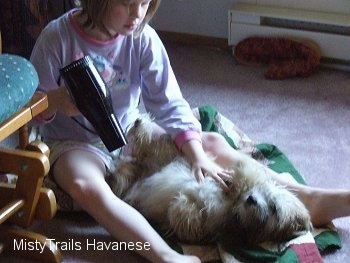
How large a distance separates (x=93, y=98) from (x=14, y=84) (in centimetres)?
20

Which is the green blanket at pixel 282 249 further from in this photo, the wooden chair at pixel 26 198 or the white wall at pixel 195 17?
the white wall at pixel 195 17

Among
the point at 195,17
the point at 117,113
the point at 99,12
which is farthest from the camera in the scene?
the point at 195,17

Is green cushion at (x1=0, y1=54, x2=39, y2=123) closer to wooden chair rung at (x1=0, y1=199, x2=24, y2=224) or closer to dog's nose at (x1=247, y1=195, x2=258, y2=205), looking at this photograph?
wooden chair rung at (x1=0, y1=199, x2=24, y2=224)

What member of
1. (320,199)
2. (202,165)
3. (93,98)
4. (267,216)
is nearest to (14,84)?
(93,98)

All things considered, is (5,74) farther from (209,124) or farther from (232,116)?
(232,116)

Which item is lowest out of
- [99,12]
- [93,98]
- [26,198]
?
[26,198]

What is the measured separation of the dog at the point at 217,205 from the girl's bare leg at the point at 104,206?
6 centimetres

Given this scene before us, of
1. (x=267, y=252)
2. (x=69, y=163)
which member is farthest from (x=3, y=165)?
(x=267, y=252)

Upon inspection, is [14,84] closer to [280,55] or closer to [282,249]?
[282,249]

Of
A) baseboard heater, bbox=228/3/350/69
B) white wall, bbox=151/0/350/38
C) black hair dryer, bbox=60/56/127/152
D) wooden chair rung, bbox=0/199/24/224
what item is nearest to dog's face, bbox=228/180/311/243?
black hair dryer, bbox=60/56/127/152

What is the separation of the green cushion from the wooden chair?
0.18ft

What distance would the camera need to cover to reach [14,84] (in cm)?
127

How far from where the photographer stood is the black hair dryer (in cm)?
140

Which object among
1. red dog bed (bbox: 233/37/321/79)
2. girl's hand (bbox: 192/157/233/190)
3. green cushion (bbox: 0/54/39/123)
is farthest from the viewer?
red dog bed (bbox: 233/37/321/79)
